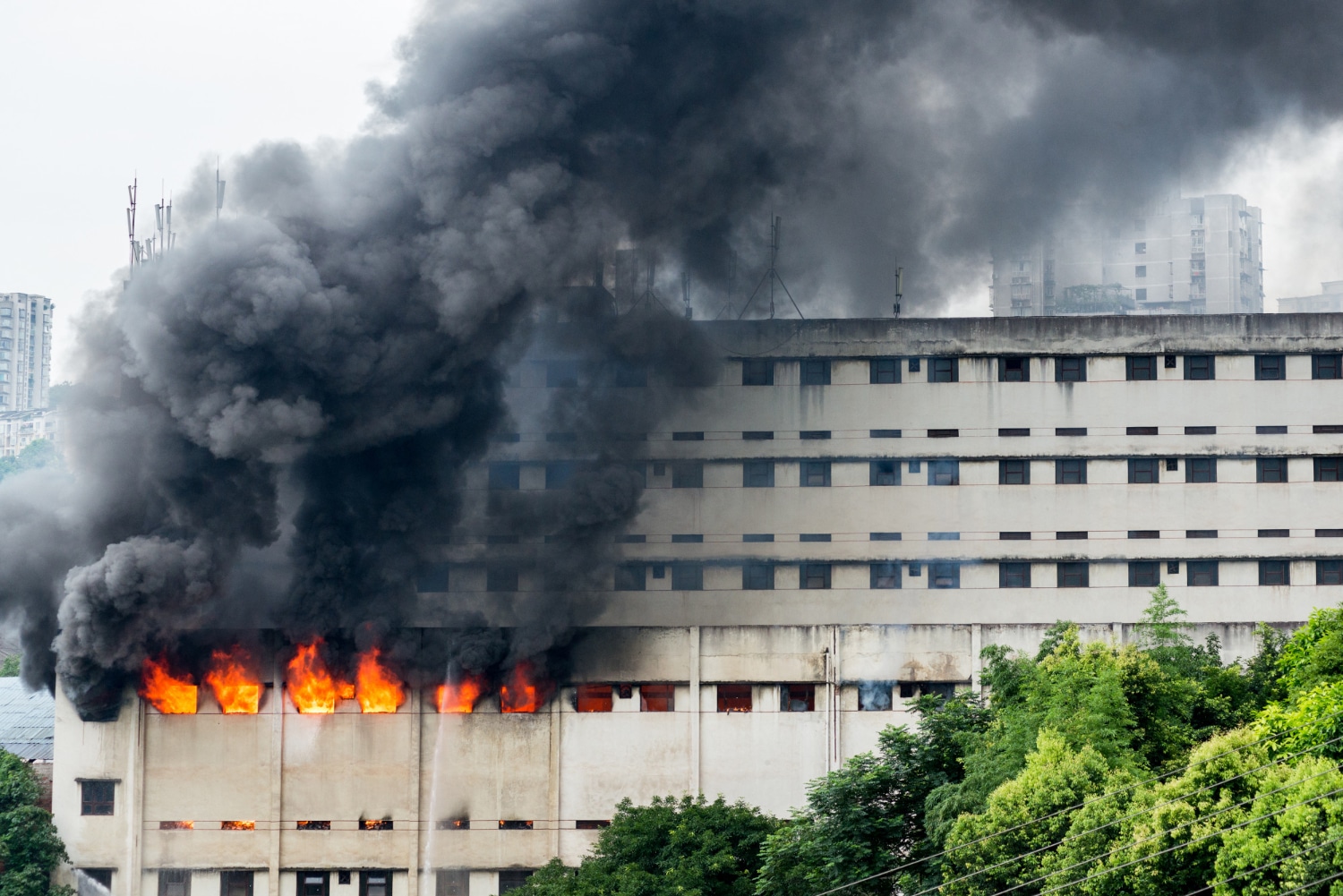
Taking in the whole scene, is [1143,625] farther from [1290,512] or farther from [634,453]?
[634,453]

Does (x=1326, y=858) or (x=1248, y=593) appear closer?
(x=1326, y=858)

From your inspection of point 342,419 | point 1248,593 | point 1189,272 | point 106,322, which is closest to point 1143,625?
point 1248,593

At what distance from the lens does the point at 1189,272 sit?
103 metres

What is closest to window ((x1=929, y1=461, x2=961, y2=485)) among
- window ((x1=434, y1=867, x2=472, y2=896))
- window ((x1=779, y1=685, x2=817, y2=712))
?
window ((x1=779, y1=685, x2=817, y2=712))

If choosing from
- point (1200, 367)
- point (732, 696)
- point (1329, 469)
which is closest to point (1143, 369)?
point (1200, 367)

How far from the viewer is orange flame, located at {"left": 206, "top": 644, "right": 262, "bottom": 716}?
40.7 meters

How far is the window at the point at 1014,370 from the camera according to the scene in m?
44.8

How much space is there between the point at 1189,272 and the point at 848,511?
221 ft

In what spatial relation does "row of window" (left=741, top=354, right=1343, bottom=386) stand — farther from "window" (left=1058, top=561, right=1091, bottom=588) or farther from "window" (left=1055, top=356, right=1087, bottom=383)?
"window" (left=1058, top=561, right=1091, bottom=588)

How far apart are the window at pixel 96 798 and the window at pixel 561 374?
16147 mm

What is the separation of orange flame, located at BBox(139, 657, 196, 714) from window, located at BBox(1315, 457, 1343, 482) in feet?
107

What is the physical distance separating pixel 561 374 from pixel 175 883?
17.4 metres

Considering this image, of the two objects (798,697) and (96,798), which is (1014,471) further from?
(96,798)

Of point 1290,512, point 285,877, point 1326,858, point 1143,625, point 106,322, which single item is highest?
point 106,322
